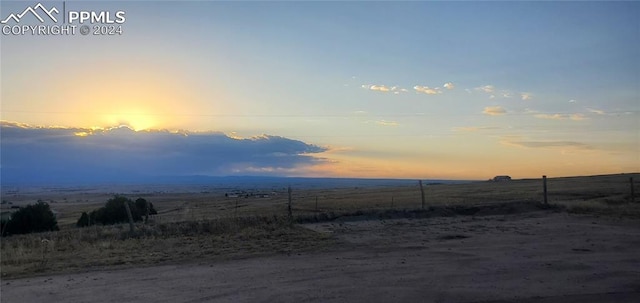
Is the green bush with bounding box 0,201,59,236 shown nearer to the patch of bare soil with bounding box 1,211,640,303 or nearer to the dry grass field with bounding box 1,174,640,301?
the dry grass field with bounding box 1,174,640,301

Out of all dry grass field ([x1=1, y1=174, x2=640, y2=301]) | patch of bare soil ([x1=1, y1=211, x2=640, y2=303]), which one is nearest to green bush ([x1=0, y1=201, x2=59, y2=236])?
dry grass field ([x1=1, y1=174, x2=640, y2=301])

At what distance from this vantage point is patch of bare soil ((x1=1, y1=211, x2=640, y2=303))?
9297 millimetres

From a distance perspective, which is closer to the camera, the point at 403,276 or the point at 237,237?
the point at 403,276

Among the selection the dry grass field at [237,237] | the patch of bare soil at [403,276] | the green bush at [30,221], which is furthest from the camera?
the green bush at [30,221]

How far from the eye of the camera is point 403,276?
35.5 ft

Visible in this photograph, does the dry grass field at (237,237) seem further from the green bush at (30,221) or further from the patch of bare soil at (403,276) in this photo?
the green bush at (30,221)

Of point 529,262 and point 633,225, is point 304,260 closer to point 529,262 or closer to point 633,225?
point 529,262

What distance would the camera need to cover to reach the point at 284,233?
19.2 m

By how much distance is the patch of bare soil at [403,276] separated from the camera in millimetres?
9297

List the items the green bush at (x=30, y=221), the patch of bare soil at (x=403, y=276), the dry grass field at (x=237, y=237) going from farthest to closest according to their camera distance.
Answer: the green bush at (x=30, y=221) < the dry grass field at (x=237, y=237) < the patch of bare soil at (x=403, y=276)

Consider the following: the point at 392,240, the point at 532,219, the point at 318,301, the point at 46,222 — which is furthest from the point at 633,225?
the point at 46,222

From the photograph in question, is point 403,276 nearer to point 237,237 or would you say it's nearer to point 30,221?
point 237,237

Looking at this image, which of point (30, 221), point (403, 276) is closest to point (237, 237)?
point (403, 276)

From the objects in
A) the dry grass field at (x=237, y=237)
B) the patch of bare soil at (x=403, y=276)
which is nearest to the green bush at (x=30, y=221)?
the dry grass field at (x=237, y=237)
